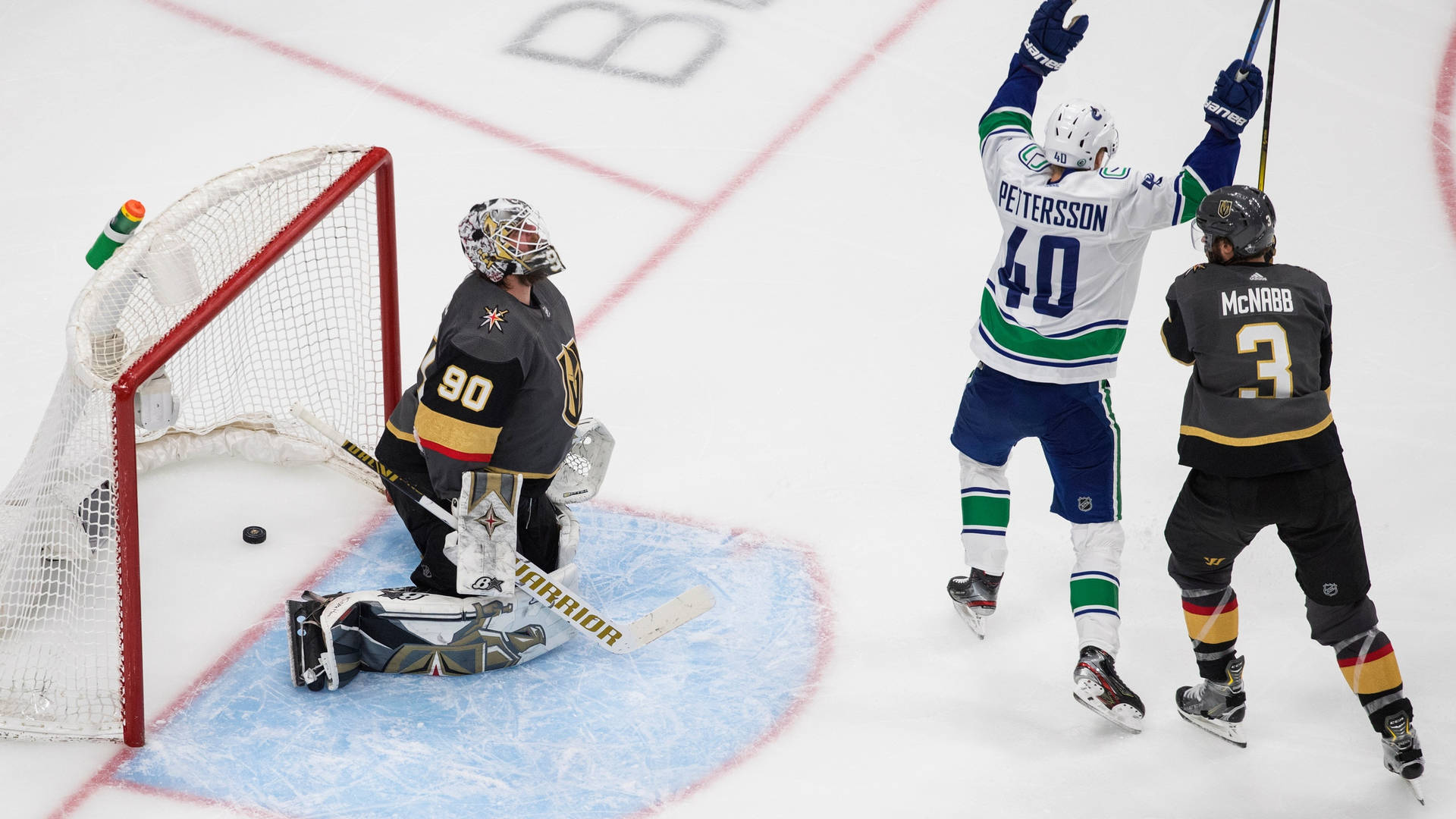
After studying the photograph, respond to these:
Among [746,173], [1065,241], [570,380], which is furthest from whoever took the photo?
[746,173]

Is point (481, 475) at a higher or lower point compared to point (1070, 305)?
lower

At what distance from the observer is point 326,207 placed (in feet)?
11.4

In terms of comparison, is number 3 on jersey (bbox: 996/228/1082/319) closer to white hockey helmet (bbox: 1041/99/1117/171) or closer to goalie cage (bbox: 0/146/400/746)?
white hockey helmet (bbox: 1041/99/1117/171)

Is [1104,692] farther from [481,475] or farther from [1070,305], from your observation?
[481,475]

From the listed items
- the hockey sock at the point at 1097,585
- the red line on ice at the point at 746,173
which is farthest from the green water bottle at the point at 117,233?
the hockey sock at the point at 1097,585

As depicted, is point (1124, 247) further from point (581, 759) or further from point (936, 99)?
point (936, 99)

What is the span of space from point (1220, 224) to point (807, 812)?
1360 millimetres

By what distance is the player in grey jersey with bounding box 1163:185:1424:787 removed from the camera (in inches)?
117

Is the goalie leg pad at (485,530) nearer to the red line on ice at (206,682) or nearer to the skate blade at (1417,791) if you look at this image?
the red line on ice at (206,682)

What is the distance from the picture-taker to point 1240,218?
2971mm

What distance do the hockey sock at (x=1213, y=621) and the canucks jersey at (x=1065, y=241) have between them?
1.60ft

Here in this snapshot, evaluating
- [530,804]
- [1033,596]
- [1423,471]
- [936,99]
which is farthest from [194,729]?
[936,99]

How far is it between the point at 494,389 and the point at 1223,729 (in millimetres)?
1619

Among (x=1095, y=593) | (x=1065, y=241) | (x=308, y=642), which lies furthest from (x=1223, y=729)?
(x=308, y=642)
